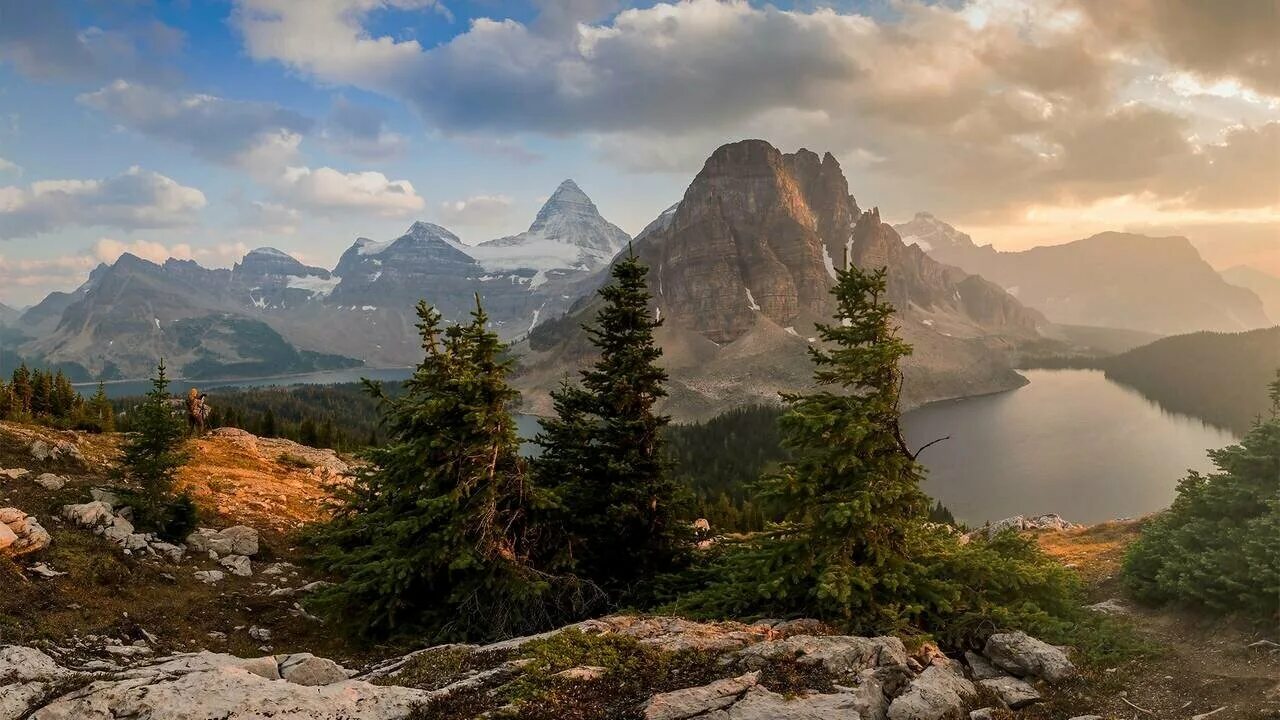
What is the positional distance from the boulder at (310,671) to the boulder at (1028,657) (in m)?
15.4

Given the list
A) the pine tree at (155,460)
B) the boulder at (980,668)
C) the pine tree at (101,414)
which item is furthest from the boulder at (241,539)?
the boulder at (980,668)

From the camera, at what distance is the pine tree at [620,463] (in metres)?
22.1

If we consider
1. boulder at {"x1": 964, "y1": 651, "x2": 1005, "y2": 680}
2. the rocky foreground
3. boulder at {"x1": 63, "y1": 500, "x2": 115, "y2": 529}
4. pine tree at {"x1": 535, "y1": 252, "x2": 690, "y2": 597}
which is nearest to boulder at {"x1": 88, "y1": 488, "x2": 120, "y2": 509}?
boulder at {"x1": 63, "y1": 500, "x2": 115, "y2": 529}

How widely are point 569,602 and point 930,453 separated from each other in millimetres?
172743

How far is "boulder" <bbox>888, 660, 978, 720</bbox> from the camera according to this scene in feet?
38.2

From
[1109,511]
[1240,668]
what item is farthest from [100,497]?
[1109,511]

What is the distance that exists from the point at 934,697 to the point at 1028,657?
398 cm

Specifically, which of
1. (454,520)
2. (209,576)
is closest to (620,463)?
(454,520)

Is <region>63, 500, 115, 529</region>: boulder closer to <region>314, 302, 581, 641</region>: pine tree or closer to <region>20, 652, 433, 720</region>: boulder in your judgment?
<region>314, 302, 581, 641</region>: pine tree

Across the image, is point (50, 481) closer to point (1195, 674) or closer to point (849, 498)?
point (849, 498)

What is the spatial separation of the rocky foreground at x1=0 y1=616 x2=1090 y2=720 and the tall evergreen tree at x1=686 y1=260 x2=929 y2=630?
1.51 metres

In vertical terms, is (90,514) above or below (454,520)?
below

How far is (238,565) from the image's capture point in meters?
24.0

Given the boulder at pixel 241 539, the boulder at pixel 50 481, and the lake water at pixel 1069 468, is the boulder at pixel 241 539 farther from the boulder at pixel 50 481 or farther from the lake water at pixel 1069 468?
the lake water at pixel 1069 468
